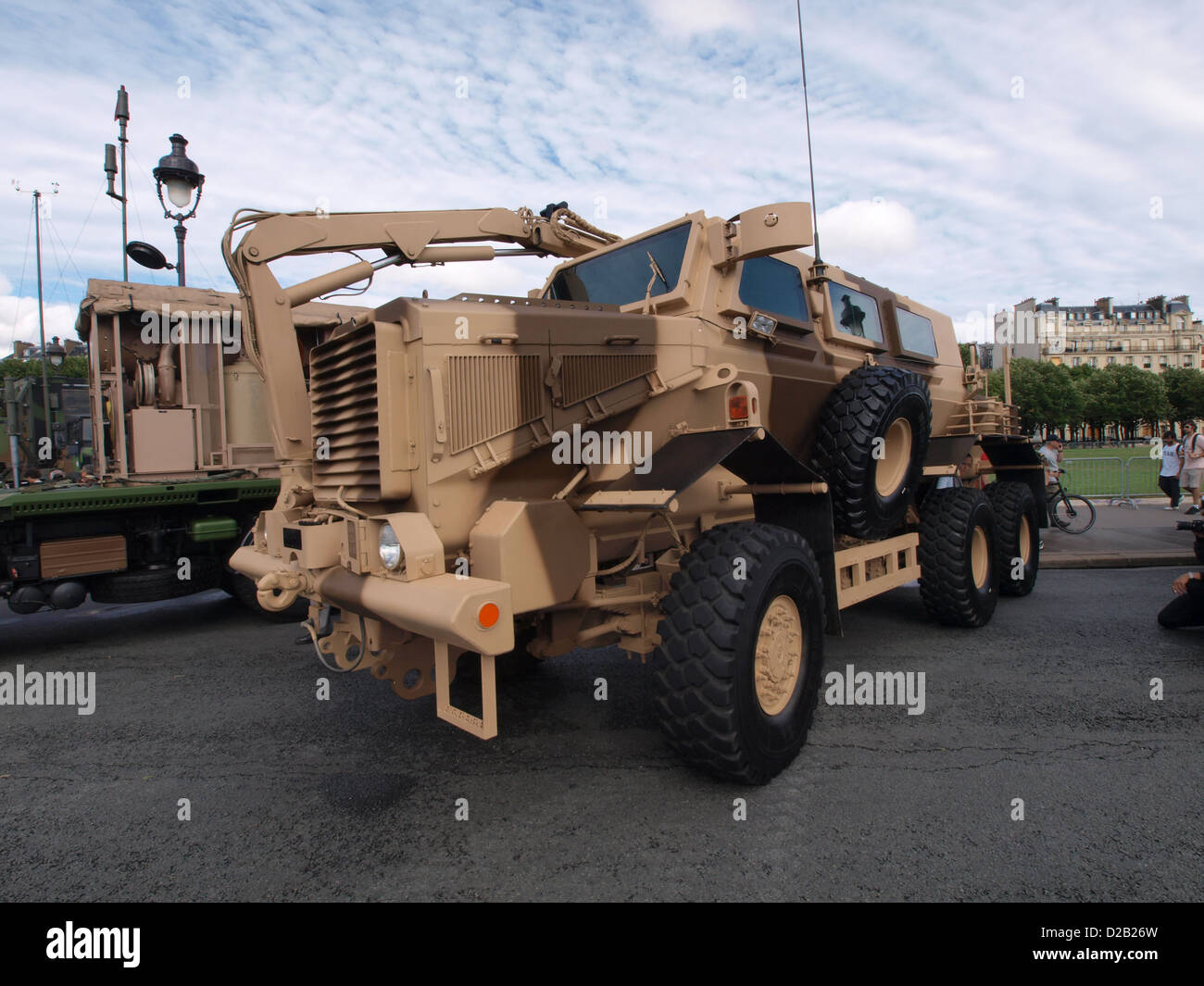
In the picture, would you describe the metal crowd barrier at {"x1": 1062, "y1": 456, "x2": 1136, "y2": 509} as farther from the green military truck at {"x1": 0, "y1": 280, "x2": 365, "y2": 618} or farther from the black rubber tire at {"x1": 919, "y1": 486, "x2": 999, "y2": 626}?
the green military truck at {"x1": 0, "y1": 280, "x2": 365, "y2": 618}

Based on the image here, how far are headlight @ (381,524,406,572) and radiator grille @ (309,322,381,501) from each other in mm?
218

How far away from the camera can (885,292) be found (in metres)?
6.24

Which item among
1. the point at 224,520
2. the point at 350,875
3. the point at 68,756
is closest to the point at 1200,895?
the point at 350,875

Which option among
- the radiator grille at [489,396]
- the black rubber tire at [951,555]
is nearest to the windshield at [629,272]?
the radiator grille at [489,396]

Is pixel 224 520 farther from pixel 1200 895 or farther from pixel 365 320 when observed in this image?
pixel 1200 895

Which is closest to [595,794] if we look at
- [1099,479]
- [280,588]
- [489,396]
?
[280,588]

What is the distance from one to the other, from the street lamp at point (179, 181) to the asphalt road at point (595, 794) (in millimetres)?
4727

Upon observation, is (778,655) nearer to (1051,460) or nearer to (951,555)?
(951,555)

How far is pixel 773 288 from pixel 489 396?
2320 mm

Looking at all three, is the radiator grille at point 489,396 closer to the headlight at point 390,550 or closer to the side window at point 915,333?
the headlight at point 390,550

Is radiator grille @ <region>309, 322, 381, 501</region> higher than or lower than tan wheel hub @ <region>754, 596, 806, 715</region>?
higher

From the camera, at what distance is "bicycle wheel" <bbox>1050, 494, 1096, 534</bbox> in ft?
38.8

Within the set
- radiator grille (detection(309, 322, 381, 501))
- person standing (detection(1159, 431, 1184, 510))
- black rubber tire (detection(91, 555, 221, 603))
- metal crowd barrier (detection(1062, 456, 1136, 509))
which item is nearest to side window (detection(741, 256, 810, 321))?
radiator grille (detection(309, 322, 381, 501))

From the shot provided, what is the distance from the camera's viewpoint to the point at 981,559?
6629 millimetres
